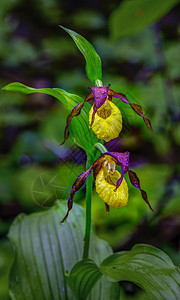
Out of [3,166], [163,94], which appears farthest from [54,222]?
[163,94]

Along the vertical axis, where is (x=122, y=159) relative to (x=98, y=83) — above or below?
below

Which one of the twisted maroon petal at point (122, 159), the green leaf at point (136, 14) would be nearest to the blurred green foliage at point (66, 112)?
the green leaf at point (136, 14)

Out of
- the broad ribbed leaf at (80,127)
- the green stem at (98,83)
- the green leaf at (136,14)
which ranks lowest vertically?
the broad ribbed leaf at (80,127)

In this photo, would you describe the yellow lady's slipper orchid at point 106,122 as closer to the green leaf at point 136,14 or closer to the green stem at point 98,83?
the green stem at point 98,83

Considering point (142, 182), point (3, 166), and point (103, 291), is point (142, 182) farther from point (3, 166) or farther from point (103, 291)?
point (3, 166)

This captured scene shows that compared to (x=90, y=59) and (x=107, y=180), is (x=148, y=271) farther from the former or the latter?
(x=90, y=59)

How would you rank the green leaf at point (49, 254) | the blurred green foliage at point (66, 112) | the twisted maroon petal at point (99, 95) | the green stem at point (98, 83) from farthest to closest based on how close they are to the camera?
the blurred green foliage at point (66, 112)
the green leaf at point (49, 254)
the green stem at point (98, 83)
the twisted maroon petal at point (99, 95)

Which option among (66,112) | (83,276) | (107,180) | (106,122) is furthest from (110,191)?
(66,112)
